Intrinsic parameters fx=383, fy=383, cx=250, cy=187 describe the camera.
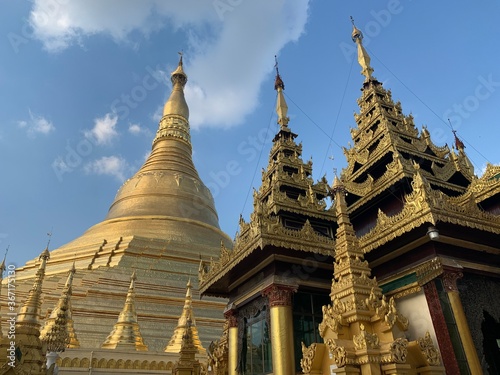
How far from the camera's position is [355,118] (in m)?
15.0

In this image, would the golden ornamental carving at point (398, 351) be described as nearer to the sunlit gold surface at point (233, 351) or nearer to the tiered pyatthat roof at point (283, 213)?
the tiered pyatthat roof at point (283, 213)

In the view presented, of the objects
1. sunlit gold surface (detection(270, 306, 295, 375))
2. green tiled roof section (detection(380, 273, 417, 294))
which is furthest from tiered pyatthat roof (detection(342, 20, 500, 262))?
sunlit gold surface (detection(270, 306, 295, 375))

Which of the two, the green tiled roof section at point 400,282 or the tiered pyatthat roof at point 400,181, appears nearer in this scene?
the tiered pyatthat roof at point 400,181

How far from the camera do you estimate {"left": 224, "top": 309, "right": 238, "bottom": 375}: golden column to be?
33.5 ft

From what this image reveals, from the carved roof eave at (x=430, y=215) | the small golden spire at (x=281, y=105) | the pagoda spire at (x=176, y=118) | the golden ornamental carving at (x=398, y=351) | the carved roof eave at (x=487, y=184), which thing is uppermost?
the pagoda spire at (x=176, y=118)

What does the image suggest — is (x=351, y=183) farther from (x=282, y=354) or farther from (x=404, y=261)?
(x=282, y=354)

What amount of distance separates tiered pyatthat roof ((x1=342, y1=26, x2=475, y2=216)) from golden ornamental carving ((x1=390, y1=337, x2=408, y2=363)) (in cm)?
611

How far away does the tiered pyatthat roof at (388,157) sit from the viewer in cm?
1065

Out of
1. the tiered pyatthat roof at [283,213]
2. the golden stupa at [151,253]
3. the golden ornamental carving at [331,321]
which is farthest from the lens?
the golden stupa at [151,253]

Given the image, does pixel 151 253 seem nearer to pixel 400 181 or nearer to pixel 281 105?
pixel 281 105

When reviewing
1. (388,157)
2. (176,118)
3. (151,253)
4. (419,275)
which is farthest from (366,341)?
(176,118)

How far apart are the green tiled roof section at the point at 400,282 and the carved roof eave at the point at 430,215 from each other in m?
0.90

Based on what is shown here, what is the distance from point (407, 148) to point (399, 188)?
1756 millimetres

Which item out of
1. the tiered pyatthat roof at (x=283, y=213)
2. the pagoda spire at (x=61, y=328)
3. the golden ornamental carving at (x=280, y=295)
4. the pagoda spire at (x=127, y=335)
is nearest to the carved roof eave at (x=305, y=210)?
the tiered pyatthat roof at (x=283, y=213)
